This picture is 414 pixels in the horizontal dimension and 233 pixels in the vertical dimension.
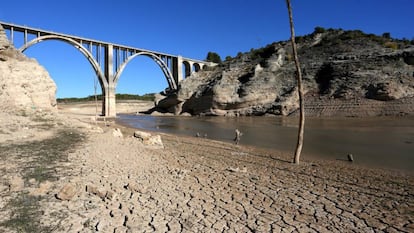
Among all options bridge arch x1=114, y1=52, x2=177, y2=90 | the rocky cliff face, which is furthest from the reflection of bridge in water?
the rocky cliff face

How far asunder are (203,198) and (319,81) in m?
43.5

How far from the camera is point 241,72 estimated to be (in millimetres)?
60031

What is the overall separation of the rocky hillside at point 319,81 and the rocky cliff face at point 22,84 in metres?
31.9

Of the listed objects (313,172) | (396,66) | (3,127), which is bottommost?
(313,172)

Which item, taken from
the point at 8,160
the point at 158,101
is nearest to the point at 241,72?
the point at 158,101

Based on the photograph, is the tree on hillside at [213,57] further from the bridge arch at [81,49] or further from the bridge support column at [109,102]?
the bridge arch at [81,49]

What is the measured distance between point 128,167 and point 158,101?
2657 inches

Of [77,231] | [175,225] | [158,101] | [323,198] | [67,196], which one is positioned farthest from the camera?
[158,101]

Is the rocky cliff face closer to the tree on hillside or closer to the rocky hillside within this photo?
the rocky hillside

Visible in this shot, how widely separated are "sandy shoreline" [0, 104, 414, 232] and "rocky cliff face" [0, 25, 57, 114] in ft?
32.4

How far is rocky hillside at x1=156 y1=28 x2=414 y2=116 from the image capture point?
35688 millimetres

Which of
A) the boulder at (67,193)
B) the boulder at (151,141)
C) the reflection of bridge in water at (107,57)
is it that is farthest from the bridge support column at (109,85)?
the boulder at (67,193)

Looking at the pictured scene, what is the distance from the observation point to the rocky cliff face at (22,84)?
17625 millimetres

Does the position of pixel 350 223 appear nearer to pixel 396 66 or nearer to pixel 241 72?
pixel 396 66
